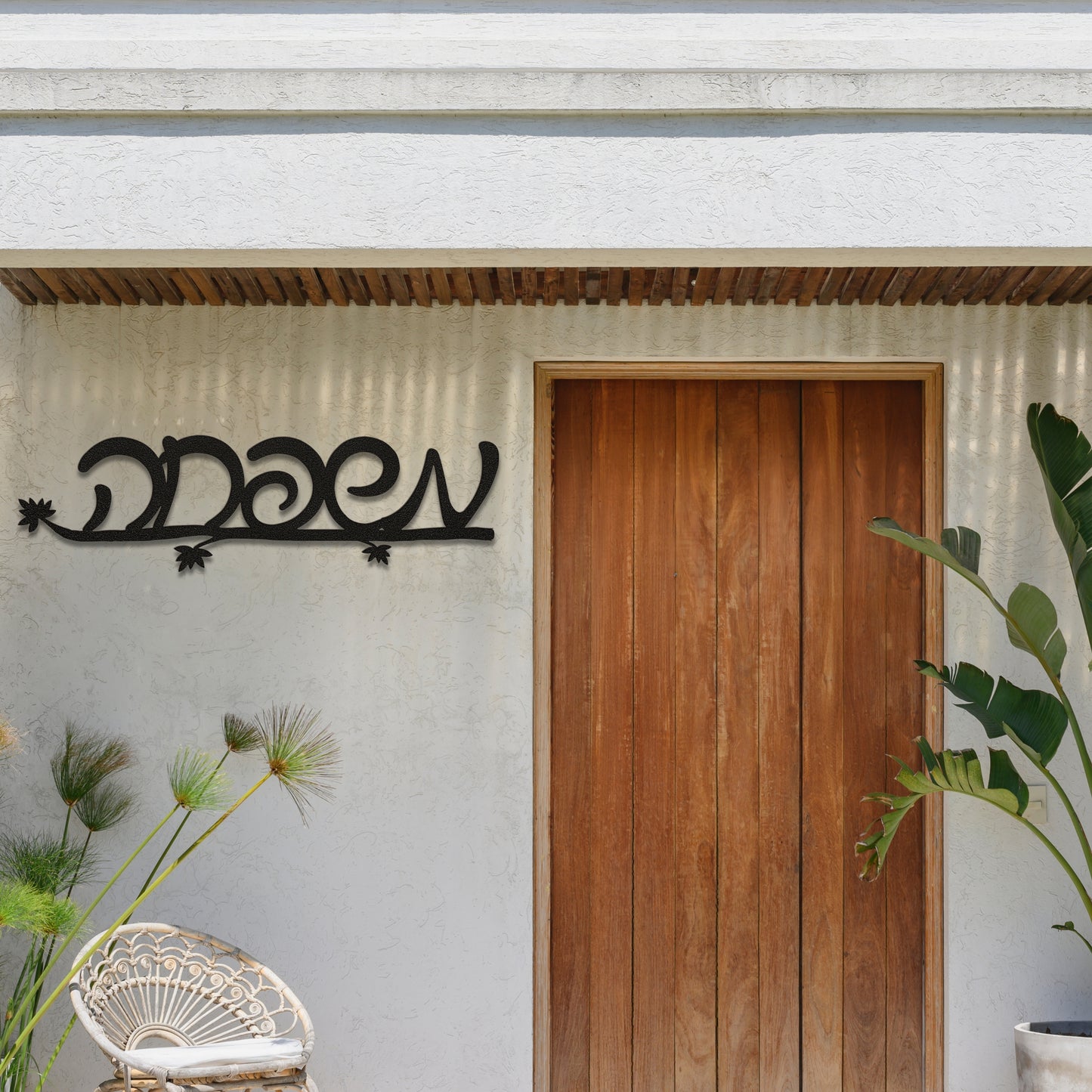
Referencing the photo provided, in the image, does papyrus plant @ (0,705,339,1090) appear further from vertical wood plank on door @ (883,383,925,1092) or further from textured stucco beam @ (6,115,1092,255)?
vertical wood plank on door @ (883,383,925,1092)

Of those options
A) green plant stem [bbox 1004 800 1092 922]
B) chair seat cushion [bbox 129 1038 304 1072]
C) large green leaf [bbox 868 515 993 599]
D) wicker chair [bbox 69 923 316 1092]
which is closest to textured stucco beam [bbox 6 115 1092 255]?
large green leaf [bbox 868 515 993 599]

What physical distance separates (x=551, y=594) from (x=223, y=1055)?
1639 mm

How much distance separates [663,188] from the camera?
101 inches

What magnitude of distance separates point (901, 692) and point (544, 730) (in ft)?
3.87

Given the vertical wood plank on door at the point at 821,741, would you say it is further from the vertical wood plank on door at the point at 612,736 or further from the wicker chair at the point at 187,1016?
the wicker chair at the point at 187,1016

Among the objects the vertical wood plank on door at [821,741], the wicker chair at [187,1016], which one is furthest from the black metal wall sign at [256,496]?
the wicker chair at [187,1016]

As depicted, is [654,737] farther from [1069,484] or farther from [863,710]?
[1069,484]

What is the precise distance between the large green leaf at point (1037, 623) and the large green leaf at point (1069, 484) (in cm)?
10

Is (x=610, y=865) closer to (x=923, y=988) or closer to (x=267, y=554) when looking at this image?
(x=923, y=988)

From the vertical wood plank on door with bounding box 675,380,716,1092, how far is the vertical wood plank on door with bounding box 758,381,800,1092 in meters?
0.16

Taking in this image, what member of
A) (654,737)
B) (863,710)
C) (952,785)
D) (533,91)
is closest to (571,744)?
(654,737)

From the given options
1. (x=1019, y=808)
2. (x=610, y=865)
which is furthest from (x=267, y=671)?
(x=1019, y=808)

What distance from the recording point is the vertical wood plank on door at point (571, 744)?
3.59 m

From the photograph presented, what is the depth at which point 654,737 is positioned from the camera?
365cm
